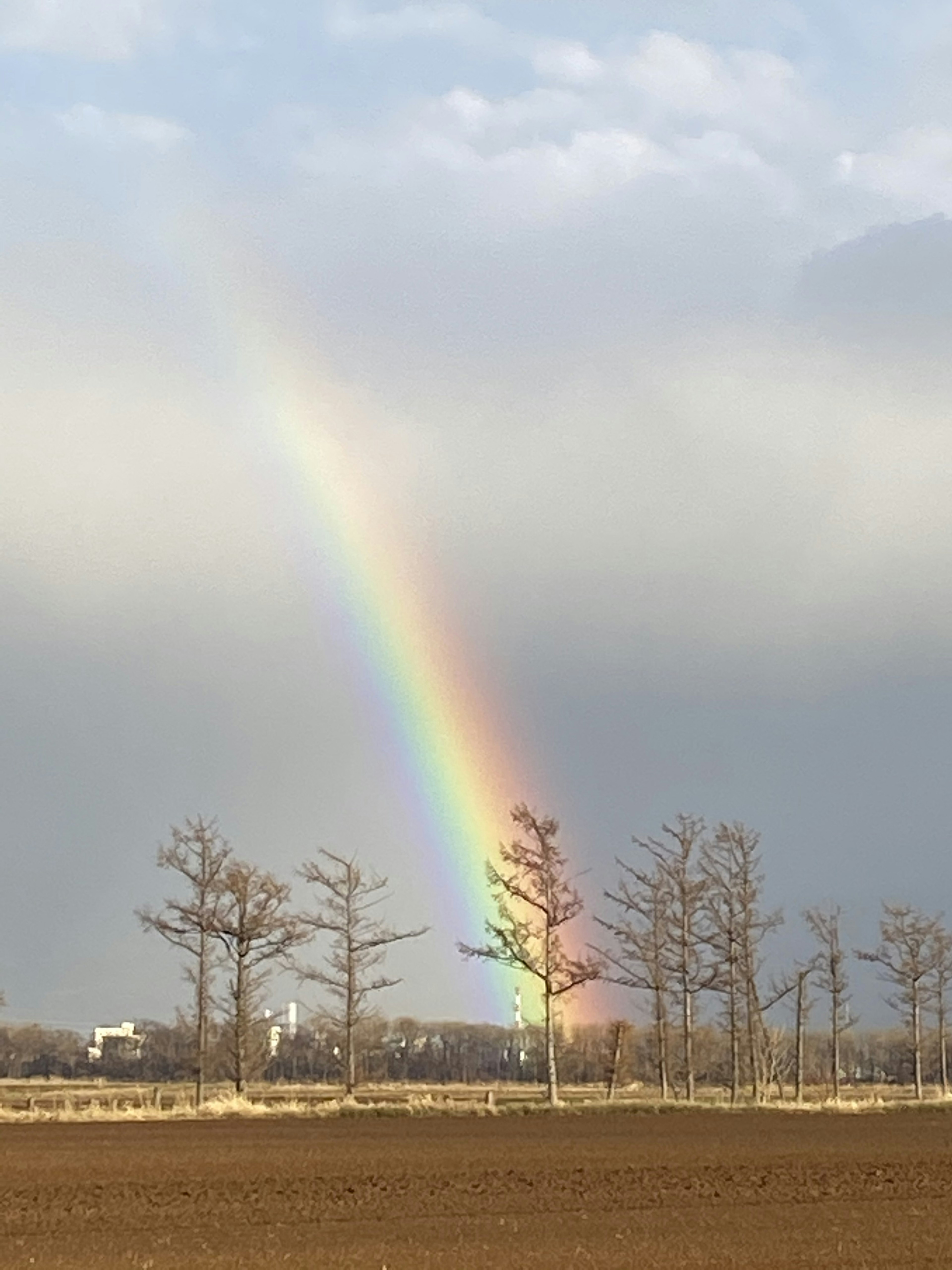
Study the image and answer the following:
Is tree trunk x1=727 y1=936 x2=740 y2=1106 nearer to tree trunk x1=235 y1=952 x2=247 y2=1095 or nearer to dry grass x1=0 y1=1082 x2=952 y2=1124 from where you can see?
dry grass x1=0 y1=1082 x2=952 y2=1124

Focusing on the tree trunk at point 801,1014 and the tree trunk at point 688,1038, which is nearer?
the tree trunk at point 688,1038

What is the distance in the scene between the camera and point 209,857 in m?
53.1

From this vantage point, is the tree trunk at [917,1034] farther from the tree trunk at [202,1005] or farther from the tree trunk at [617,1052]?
the tree trunk at [202,1005]

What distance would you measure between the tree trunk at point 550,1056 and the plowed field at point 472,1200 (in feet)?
45.2

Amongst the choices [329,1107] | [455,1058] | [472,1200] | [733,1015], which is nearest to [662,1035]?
[733,1015]

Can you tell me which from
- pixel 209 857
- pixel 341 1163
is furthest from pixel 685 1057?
pixel 341 1163

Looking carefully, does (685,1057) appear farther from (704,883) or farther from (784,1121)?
(784,1121)

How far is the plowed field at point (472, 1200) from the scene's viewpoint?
58.5 feet

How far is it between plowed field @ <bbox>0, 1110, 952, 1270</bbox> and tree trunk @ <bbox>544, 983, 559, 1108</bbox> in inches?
542

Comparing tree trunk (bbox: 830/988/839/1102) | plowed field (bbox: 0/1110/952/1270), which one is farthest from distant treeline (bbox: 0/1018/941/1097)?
plowed field (bbox: 0/1110/952/1270)

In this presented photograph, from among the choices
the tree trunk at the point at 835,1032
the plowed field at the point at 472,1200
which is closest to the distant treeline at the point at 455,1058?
the tree trunk at the point at 835,1032

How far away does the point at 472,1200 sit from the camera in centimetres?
2381

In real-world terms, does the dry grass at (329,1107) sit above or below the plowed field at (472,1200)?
below

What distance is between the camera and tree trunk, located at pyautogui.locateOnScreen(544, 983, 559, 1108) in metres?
54.6
